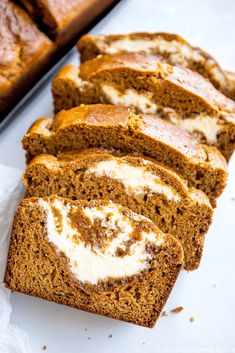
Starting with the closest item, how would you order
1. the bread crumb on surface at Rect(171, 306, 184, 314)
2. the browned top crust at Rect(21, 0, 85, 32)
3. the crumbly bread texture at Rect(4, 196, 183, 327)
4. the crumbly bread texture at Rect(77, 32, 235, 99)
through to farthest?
the crumbly bread texture at Rect(4, 196, 183, 327)
the bread crumb on surface at Rect(171, 306, 184, 314)
the crumbly bread texture at Rect(77, 32, 235, 99)
the browned top crust at Rect(21, 0, 85, 32)

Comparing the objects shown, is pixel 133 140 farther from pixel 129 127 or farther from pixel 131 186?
pixel 131 186

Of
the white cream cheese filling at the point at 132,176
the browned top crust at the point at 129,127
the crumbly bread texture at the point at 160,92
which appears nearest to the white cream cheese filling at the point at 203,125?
the crumbly bread texture at the point at 160,92

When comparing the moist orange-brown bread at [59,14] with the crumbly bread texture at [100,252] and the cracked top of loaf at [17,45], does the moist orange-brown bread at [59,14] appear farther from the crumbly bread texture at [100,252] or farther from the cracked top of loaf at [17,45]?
the crumbly bread texture at [100,252]

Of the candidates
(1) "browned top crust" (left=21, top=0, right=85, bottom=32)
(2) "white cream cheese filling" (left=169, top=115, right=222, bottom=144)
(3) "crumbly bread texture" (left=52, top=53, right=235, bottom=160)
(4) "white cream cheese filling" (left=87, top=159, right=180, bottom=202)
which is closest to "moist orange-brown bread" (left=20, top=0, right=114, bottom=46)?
(1) "browned top crust" (left=21, top=0, right=85, bottom=32)

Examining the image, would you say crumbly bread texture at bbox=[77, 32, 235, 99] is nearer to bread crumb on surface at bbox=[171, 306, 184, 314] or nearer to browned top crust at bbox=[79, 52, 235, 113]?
browned top crust at bbox=[79, 52, 235, 113]

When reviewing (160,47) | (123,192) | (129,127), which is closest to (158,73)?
(160,47)

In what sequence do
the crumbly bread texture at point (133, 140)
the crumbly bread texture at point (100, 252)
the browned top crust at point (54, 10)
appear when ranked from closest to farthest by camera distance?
the crumbly bread texture at point (100, 252) → the crumbly bread texture at point (133, 140) → the browned top crust at point (54, 10)
